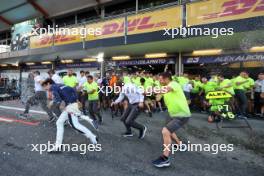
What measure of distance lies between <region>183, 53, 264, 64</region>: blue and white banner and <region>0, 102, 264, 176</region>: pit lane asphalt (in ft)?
18.2

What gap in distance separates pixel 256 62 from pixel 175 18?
4056 mm

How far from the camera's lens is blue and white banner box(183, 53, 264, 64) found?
11.6 metres

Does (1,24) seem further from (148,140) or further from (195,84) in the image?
(148,140)

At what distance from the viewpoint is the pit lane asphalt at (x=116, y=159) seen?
508 cm

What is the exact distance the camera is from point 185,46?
1313cm

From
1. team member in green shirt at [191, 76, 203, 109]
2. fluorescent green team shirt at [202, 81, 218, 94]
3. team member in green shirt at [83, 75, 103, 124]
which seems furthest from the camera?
team member in green shirt at [191, 76, 203, 109]

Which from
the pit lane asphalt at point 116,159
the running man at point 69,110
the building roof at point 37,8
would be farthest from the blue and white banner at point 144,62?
the running man at point 69,110

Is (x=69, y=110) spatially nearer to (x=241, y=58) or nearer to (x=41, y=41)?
(x=241, y=58)

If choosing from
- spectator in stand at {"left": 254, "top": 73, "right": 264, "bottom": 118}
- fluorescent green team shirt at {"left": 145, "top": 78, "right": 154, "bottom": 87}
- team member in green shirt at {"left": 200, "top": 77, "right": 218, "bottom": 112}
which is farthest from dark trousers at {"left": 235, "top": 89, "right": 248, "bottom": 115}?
fluorescent green team shirt at {"left": 145, "top": 78, "right": 154, "bottom": 87}

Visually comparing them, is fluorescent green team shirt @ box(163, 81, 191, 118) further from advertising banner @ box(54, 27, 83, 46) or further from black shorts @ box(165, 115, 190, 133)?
advertising banner @ box(54, 27, 83, 46)

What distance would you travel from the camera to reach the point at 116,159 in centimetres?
575

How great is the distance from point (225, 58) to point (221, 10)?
7.77 ft

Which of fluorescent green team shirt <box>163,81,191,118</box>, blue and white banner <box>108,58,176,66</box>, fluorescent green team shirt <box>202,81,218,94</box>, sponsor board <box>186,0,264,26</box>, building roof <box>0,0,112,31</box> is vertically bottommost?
fluorescent green team shirt <box>163,81,191,118</box>

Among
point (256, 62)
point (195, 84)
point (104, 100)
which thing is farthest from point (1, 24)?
point (256, 62)
